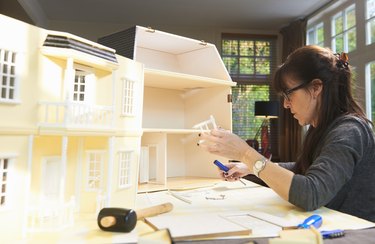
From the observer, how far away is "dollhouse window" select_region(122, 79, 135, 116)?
88 cm

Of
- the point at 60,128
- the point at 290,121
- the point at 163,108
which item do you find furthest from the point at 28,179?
the point at 290,121

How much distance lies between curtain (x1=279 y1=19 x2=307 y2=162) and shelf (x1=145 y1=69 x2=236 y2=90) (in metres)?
2.68

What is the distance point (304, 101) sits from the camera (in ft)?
3.61

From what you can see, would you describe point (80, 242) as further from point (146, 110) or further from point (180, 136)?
point (180, 136)

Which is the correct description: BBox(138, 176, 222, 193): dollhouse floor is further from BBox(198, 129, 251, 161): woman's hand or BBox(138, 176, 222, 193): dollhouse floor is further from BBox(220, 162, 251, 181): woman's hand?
BBox(198, 129, 251, 161): woman's hand

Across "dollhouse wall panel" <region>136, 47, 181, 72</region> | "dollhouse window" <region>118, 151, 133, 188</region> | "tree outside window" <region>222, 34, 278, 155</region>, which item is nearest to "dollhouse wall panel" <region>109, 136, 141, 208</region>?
"dollhouse window" <region>118, 151, 133, 188</region>

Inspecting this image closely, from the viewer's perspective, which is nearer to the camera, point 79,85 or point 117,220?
point 117,220

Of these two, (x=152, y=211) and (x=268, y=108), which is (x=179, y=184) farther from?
(x=268, y=108)

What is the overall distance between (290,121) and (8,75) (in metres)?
3.92

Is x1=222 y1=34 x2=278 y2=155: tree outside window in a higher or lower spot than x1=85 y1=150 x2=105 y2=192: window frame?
higher

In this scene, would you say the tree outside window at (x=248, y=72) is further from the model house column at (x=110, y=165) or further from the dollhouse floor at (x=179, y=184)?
the model house column at (x=110, y=165)

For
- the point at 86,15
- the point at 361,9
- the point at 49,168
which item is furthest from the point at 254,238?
the point at 86,15

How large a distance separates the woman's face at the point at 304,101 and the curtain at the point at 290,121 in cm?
290

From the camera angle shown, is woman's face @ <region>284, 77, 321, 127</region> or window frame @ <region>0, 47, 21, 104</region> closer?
window frame @ <region>0, 47, 21, 104</region>
